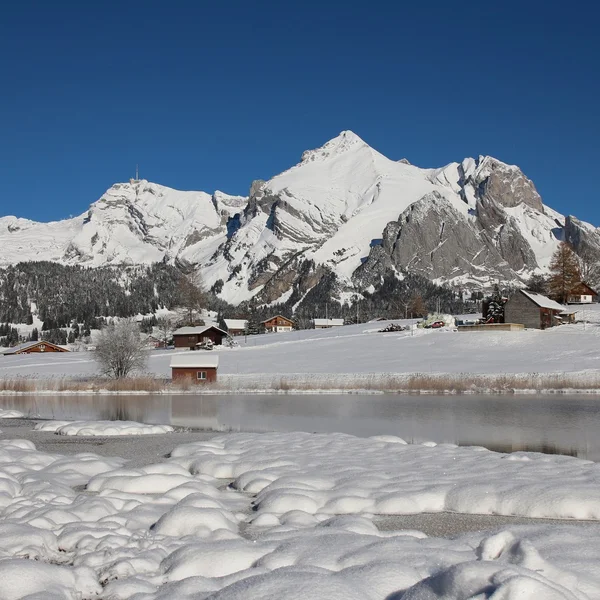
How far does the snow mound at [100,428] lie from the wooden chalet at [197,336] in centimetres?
7328

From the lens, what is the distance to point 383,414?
3681 cm

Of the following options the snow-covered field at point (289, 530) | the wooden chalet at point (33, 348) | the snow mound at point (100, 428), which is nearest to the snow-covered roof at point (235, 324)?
the wooden chalet at point (33, 348)

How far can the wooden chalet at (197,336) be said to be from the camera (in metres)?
103

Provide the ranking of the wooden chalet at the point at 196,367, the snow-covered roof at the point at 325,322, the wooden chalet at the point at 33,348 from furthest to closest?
1. the snow-covered roof at the point at 325,322
2. the wooden chalet at the point at 33,348
3. the wooden chalet at the point at 196,367

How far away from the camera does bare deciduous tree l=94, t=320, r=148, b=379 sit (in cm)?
6334

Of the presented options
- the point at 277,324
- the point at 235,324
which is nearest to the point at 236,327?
the point at 235,324

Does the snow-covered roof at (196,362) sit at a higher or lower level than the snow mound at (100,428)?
higher

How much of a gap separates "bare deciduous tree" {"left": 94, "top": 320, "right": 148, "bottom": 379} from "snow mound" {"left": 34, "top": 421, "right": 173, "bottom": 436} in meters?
35.2

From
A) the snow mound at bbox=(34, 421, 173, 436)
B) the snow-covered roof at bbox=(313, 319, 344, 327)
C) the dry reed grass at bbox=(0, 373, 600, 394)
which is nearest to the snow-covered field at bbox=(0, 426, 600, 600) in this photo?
the snow mound at bbox=(34, 421, 173, 436)

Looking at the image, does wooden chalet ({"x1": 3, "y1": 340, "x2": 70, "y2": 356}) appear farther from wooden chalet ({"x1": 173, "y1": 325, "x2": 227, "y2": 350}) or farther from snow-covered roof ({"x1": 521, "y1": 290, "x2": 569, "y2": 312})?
snow-covered roof ({"x1": 521, "y1": 290, "x2": 569, "y2": 312})

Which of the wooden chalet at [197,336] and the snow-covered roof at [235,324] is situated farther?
the snow-covered roof at [235,324]

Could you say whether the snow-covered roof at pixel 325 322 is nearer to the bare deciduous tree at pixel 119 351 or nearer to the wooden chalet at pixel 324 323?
the wooden chalet at pixel 324 323

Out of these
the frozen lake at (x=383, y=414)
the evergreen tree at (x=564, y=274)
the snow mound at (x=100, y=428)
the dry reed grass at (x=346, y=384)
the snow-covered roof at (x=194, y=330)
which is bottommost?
the frozen lake at (x=383, y=414)

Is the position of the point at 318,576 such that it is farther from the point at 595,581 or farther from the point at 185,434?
the point at 185,434
